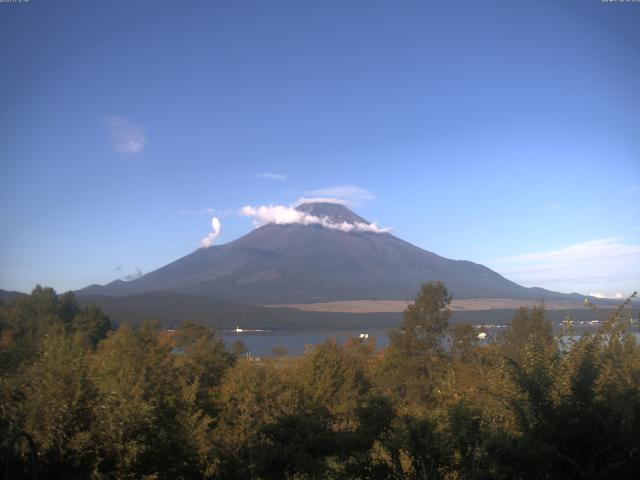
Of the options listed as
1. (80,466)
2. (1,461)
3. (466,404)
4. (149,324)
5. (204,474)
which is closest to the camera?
(1,461)

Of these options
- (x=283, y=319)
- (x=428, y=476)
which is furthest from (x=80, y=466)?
(x=283, y=319)

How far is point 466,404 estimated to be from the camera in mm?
9484

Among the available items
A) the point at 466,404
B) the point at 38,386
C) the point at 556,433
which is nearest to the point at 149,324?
the point at 38,386

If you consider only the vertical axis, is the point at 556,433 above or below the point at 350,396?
above

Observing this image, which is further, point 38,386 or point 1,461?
point 38,386

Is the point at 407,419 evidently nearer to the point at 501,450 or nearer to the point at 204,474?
the point at 501,450

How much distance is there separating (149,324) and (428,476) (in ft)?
69.1

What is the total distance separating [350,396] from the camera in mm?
21422

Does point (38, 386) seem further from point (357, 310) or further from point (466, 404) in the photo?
point (357, 310)

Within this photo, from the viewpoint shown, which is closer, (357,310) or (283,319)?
(283,319)

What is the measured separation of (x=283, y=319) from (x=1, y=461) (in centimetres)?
14221

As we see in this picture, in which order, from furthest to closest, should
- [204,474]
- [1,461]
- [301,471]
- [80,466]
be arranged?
[301,471], [204,474], [80,466], [1,461]

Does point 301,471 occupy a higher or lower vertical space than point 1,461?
lower

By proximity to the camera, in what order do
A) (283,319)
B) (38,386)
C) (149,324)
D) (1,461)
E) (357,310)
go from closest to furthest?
1. (1,461)
2. (38,386)
3. (149,324)
4. (283,319)
5. (357,310)
